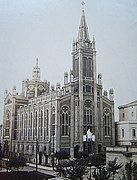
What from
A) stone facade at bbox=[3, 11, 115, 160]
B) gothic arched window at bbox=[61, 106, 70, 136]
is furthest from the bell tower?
gothic arched window at bbox=[61, 106, 70, 136]

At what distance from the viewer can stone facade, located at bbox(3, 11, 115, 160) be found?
27.7ft

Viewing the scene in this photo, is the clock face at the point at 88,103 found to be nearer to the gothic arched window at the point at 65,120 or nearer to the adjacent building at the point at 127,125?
the gothic arched window at the point at 65,120

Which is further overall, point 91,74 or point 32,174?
point 91,74

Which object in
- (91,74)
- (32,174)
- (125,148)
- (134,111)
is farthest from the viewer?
(91,74)

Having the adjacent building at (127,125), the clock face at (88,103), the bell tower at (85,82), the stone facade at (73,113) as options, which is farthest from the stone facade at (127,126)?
the clock face at (88,103)

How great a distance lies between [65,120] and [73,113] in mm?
407

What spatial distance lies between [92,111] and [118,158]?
4738 millimetres

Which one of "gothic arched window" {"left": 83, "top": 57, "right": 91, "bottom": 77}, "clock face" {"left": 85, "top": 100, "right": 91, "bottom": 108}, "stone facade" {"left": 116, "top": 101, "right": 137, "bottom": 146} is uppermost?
"gothic arched window" {"left": 83, "top": 57, "right": 91, "bottom": 77}

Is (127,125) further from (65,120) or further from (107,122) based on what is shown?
(65,120)

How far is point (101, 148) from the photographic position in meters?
10.0

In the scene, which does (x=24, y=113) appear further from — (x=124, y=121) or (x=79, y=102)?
(x=124, y=121)

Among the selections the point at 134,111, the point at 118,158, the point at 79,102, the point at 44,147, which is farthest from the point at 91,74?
the point at 118,158

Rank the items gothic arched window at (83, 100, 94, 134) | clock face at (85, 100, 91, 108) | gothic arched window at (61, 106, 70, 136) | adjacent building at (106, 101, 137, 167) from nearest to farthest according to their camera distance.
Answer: adjacent building at (106, 101, 137, 167), gothic arched window at (61, 106, 70, 136), gothic arched window at (83, 100, 94, 134), clock face at (85, 100, 91, 108)

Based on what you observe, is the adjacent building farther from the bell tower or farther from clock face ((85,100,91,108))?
clock face ((85,100,91,108))
